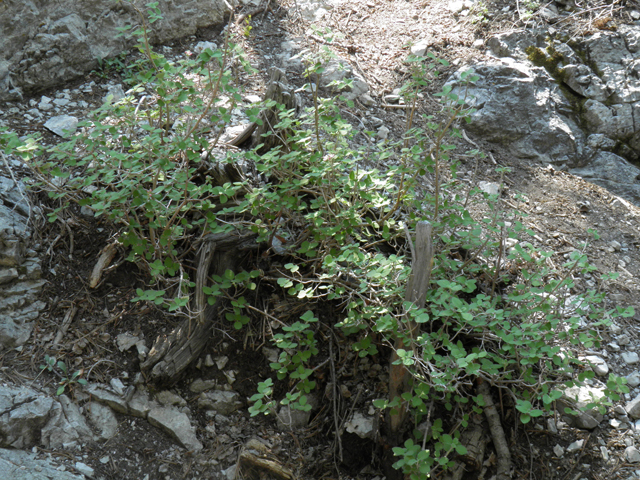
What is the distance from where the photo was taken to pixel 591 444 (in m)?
2.92

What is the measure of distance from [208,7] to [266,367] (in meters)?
3.81

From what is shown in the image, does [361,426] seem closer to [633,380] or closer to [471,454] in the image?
[471,454]

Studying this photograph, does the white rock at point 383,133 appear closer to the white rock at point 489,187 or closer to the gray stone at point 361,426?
the white rock at point 489,187

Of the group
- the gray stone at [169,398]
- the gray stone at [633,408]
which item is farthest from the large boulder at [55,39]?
the gray stone at [633,408]

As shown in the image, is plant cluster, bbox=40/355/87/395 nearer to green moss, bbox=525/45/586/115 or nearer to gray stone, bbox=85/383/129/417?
gray stone, bbox=85/383/129/417

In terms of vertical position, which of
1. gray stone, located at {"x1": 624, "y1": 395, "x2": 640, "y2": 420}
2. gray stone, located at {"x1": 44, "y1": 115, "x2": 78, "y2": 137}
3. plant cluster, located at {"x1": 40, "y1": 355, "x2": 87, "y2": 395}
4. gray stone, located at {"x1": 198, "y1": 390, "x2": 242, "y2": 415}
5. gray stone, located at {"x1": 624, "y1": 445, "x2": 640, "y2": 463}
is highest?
gray stone, located at {"x1": 44, "y1": 115, "x2": 78, "y2": 137}

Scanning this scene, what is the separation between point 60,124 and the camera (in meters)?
4.02

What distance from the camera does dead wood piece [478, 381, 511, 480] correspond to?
111 inches

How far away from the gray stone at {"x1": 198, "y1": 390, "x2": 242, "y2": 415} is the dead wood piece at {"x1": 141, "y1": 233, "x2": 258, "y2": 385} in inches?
8.4

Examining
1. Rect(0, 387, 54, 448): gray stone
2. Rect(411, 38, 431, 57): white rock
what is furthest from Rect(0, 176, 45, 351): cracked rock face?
Rect(411, 38, 431, 57): white rock

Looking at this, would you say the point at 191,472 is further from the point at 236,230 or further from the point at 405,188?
the point at 405,188

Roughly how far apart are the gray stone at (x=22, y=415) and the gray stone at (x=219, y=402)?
0.83 meters

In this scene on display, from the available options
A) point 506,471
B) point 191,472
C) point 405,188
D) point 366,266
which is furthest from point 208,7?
point 506,471

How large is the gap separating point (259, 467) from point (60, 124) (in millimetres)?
3021
